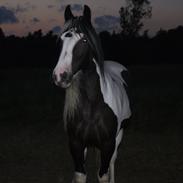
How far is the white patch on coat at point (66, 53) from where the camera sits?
397 cm

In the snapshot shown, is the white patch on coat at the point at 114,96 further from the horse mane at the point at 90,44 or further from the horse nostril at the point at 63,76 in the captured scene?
the horse nostril at the point at 63,76

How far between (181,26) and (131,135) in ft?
111

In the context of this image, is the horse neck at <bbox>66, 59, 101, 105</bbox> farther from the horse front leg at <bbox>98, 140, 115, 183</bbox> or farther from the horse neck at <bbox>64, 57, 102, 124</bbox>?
the horse front leg at <bbox>98, 140, 115, 183</bbox>

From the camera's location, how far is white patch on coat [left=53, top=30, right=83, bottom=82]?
397 cm

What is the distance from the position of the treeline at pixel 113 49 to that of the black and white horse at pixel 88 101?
27.4 meters

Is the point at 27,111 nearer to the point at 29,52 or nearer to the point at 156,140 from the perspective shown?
the point at 156,140

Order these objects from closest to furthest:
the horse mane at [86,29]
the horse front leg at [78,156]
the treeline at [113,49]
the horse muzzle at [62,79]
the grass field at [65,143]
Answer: the horse muzzle at [62,79] → the horse mane at [86,29] → the horse front leg at [78,156] → the grass field at [65,143] → the treeline at [113,49]

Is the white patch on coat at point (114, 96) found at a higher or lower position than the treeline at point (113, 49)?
higher

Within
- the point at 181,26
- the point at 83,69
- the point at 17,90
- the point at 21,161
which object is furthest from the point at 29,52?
the point at 83,69

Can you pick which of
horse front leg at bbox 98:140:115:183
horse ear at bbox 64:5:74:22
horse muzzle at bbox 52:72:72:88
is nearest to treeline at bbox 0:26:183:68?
horse front leg at bbox 98:140:115:183

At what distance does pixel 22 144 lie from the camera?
825 cm

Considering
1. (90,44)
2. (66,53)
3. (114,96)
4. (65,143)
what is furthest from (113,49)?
(66,53)

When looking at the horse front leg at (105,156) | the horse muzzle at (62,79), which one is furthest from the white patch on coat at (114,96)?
the horse muzzle at (62,79)

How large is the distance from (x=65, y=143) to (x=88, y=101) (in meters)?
3.90
